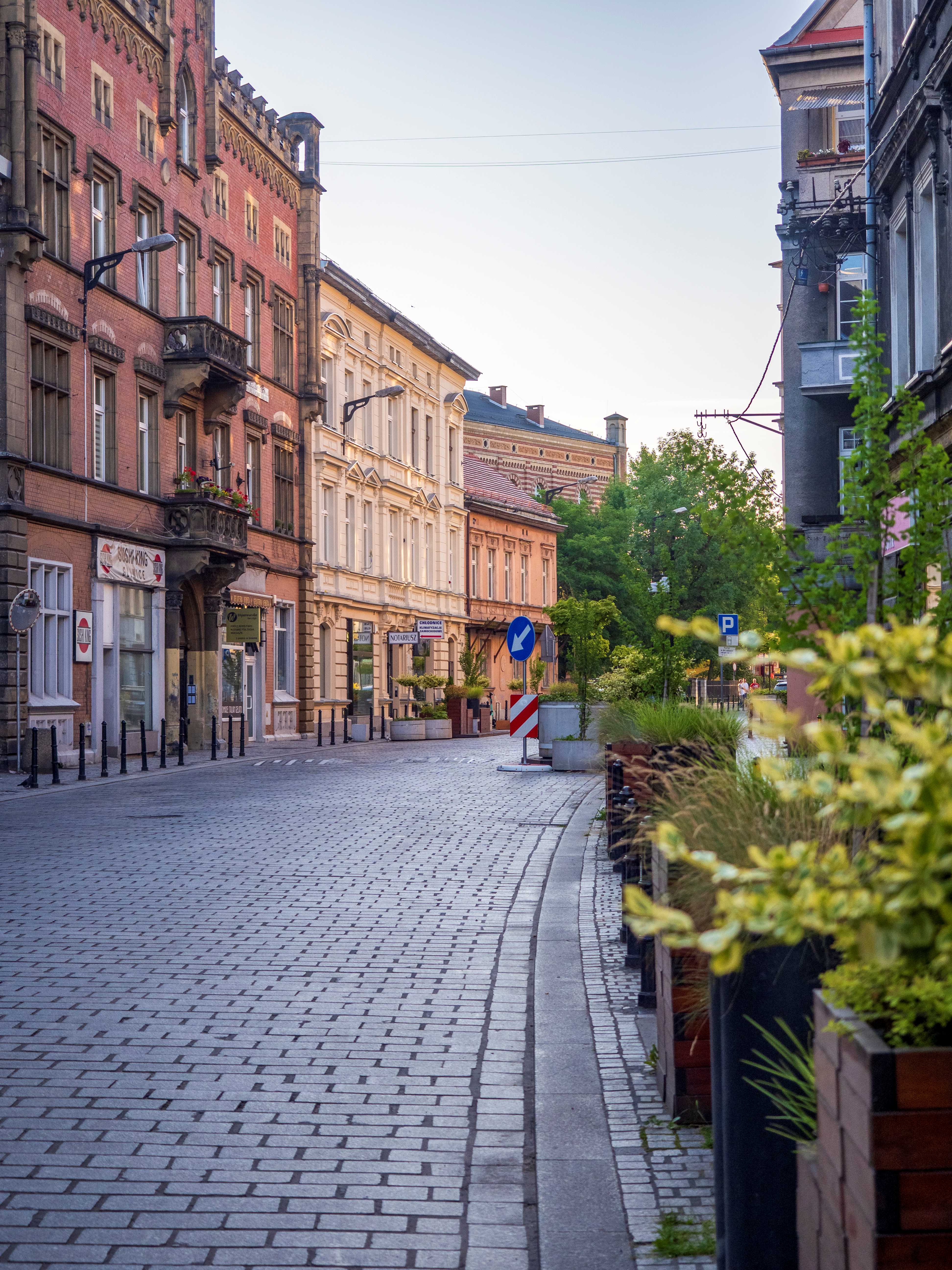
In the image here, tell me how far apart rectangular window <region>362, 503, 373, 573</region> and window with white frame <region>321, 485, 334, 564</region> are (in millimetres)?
2833

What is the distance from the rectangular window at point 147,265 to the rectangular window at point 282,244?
27.2 ft

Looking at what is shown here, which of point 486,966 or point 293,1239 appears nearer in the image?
point 293,1239

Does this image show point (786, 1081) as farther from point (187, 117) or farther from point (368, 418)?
point (368, 418)

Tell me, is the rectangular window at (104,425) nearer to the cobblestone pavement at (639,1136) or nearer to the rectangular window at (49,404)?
the rectangular window at (49,404)

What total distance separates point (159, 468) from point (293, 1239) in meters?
28.5

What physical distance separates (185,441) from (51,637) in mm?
8120

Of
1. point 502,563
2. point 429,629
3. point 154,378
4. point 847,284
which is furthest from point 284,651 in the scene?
point 502,563

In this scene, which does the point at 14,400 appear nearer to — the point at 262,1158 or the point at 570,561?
the point at 262,1158

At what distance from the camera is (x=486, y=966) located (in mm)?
7387

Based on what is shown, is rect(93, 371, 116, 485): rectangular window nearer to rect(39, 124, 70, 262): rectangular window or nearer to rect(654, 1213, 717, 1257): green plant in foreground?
rect(39, 124, 70, 262): rectangular window

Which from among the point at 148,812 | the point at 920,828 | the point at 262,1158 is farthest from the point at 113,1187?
the point at 148,812

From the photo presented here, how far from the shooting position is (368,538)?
156 ft

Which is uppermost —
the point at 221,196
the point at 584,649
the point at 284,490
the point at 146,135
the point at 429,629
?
the point at 221,196

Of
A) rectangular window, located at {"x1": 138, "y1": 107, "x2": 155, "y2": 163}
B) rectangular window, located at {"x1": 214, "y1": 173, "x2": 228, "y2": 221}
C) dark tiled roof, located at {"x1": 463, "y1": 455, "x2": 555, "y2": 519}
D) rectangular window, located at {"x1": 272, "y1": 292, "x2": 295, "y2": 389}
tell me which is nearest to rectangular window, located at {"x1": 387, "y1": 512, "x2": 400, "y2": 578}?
dark tiled roof, located at {"x1": 463, "y1": 455, "x2": 555, "y2": 519}
